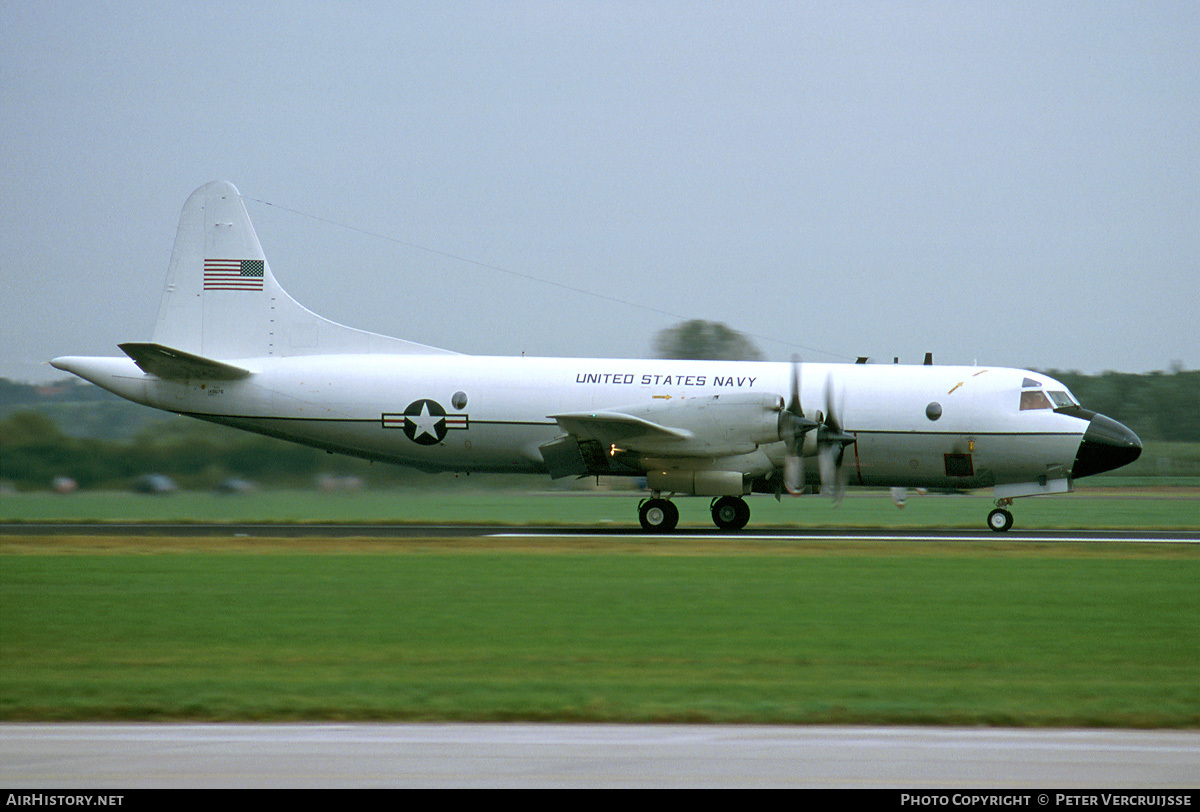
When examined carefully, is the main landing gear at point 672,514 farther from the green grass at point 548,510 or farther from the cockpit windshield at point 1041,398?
the cockpit windshield at point 1041,398

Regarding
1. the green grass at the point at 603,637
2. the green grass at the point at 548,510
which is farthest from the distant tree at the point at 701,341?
the green grass at the point at 603,637

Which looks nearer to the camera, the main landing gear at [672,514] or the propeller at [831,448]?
the propeller at [831,448]

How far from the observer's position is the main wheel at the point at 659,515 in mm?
24984

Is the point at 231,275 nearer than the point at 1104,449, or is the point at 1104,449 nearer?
the point at 1104,449

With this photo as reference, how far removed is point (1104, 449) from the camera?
80.5 ft

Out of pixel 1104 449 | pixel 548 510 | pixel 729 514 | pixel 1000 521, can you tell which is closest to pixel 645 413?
pixel 729 514

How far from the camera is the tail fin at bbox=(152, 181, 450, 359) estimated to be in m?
27.2

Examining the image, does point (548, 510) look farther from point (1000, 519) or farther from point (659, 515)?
point (1000, 519)

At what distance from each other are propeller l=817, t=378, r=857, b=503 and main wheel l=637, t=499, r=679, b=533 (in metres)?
3.30

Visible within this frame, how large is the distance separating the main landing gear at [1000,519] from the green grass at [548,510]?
171 centimetres

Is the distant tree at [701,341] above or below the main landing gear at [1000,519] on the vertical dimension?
above

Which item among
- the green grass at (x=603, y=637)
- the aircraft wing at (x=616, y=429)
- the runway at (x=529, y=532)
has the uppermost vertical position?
the aircraft wing at (x=616, y=429)

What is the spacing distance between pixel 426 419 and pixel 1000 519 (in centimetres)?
1294
